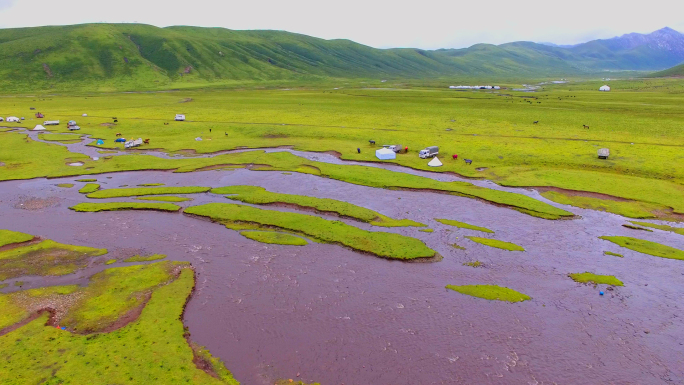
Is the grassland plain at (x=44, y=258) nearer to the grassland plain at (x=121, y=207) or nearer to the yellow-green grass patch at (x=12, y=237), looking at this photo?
the yellow-green grass patch at (x=12, y=237)

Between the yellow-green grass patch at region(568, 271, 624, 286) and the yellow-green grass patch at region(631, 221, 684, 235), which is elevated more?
the yellow-green grass patch at region(631, 221, 684, 235)

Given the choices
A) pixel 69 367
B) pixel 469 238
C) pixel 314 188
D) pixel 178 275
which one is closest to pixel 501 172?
pixel 469 238

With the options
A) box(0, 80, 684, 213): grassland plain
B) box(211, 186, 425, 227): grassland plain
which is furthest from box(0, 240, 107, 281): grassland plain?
box(0, 80, 684, 213): grassland plain

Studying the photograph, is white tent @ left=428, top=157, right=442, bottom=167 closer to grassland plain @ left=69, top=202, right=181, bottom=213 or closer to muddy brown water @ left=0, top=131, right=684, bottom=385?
muddy brown water @ left=0, top=131, right=684, bottom=385

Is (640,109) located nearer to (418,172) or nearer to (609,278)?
(418,172)

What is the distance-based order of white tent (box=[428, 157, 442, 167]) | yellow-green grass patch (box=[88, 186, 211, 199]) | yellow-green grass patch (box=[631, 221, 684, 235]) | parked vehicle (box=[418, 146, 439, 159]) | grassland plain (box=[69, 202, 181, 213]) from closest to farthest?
yellow-green grass patch (box=[631, 221, 684, 235]), grassland plain (box=[69, 202, 181, 213]), yellow-green grass patch (box=[88, 186, 211, 199]), white tent (box=[428, 157, 442, 167]), parked vehicle (box=[418, 146, 439, 159])

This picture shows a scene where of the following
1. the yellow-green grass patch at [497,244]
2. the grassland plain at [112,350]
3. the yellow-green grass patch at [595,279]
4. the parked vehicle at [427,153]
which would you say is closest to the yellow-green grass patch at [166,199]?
the grassland plain at [112,350]

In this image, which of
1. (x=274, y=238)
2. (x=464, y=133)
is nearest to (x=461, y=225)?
(x=274, y=238)
